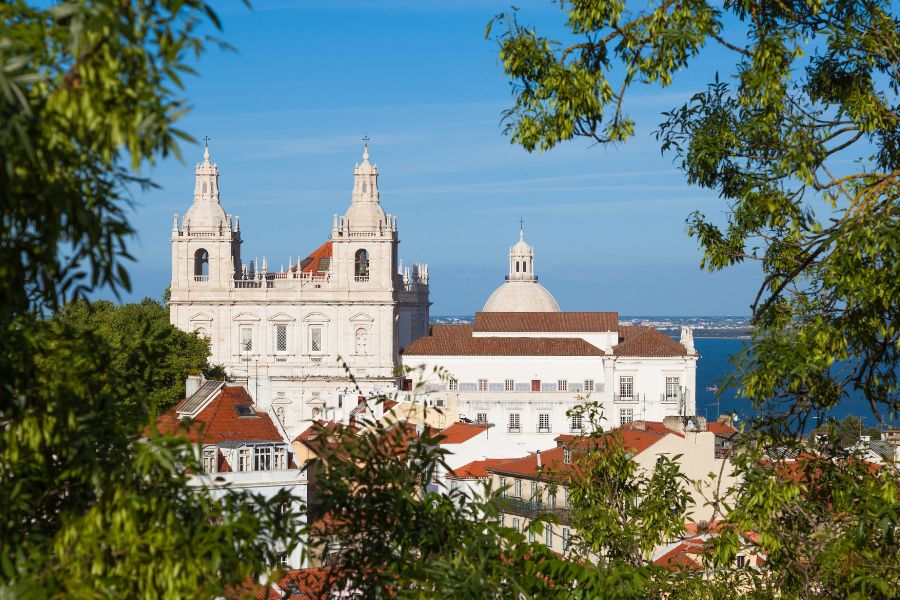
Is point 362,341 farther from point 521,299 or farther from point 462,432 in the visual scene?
point 462,432

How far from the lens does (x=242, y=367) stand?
8188 centimetres

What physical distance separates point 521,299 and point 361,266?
1642 centimetres

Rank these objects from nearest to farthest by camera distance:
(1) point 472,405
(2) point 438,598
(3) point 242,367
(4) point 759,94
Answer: (2) point 438,598, (4) point 759,94, (1) point 472,405, (3) point 242,367

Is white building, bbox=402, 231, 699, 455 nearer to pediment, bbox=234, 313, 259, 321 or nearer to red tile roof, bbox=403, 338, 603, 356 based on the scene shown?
red tile roof, bbox=403, 338, 603, 356

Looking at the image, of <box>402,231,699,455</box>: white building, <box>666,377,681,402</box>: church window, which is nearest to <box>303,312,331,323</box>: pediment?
<box>402,231,699,455</box>: white building

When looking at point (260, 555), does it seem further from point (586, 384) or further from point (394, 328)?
point (394, 328)

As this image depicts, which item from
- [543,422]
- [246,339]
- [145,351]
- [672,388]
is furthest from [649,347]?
[145,351]

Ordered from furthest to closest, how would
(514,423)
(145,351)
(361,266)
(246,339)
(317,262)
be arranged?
(317,262)
(361,266)
(246,339)
(514,423)
(145,351)

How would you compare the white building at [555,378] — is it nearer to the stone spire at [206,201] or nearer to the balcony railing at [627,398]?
the balcony railing at [627,398]

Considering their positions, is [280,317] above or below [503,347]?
above

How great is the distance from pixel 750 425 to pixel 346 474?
3679mm

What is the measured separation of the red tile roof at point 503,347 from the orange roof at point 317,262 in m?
15.9

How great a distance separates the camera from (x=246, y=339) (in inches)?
3250

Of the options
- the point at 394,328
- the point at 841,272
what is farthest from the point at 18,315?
the point at 394,328
